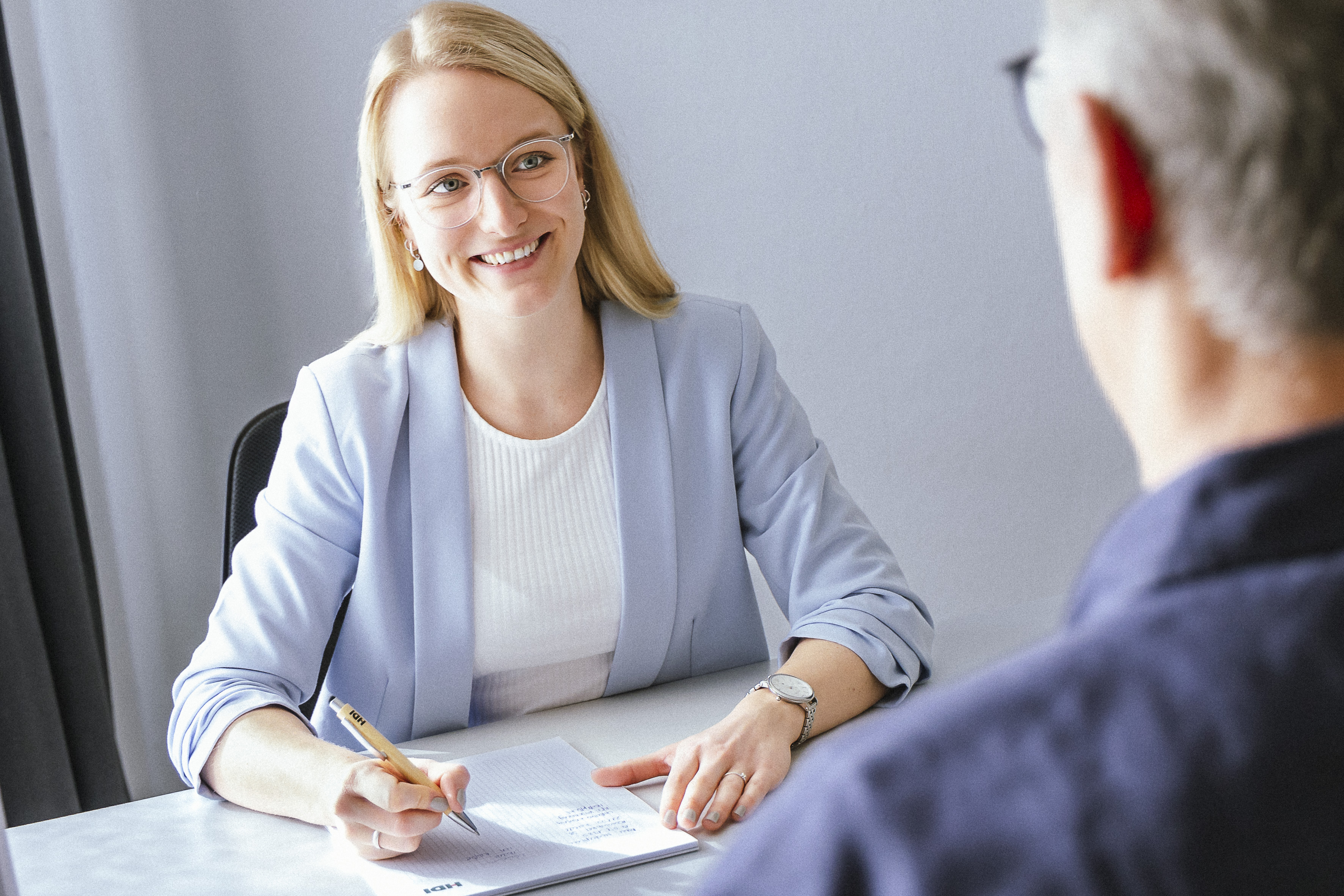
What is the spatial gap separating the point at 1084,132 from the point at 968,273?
2.27 metres

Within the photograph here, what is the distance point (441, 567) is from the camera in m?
1.46

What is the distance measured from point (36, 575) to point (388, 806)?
1352 millimetres

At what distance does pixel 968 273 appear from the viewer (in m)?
2.63

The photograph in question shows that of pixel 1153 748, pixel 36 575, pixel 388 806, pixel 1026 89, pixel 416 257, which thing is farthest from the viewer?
pixel 36 575

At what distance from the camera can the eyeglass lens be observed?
1501 millimetres

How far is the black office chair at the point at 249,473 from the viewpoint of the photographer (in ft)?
5.61

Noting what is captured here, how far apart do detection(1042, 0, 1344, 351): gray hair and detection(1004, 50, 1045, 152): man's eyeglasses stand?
61mm

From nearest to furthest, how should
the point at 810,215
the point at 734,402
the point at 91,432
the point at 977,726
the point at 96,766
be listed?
the point at 977,726, the point at 734,402, the point at 96,766, the point at 91,432, the point at 810,215

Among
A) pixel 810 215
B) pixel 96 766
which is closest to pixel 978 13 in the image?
pixel 810 215

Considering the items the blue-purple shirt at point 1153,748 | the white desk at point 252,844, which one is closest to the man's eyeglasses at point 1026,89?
the blue-purple shirt at point 1153,748

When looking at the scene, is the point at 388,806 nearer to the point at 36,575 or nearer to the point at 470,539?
the point at 470,539

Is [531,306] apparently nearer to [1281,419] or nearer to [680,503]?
[680,503]

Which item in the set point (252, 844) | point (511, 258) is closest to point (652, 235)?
point (511, 258)

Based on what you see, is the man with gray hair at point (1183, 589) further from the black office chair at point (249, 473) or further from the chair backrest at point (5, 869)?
the black office chair at point (249, 473)
